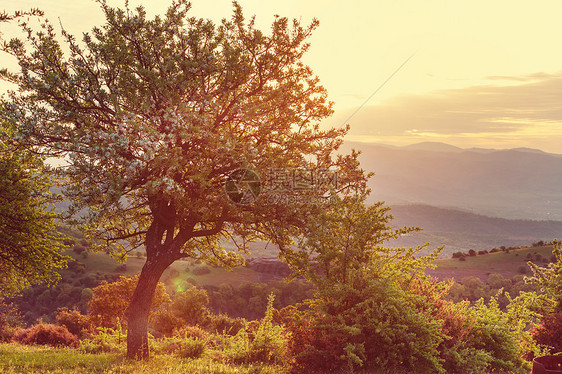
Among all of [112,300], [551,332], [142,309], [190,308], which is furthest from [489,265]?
[142,309]

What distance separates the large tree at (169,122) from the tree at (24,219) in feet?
8.14

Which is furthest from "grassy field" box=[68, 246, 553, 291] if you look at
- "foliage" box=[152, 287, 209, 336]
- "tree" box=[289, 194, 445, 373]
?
"tree" box=[289, 194, 445, 373]

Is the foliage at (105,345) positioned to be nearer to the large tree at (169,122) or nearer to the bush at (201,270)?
the large tree at (169,122)

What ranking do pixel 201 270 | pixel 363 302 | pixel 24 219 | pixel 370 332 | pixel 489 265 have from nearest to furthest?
1. pixel 363 302
2. pixel 370 332
3. pixel 24 219
4. pixel 489 265
5. pixel 201 270

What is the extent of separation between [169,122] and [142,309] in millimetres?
8927

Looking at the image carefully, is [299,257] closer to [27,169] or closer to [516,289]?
[27,169]

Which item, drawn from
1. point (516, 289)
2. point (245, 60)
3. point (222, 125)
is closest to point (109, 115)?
point (222, 125)

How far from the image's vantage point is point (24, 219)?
63.3ft

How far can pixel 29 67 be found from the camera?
15.3 m

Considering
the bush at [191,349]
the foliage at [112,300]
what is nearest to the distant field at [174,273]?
the foliage at [112,300]

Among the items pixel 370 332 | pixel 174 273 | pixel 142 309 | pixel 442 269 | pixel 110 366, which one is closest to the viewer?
pixel 370 332

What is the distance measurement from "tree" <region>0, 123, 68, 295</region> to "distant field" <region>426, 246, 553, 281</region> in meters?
93.2

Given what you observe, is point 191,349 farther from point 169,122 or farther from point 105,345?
point 169,122

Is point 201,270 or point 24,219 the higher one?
point 24,219
